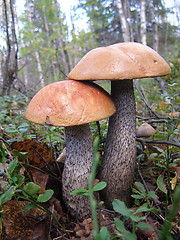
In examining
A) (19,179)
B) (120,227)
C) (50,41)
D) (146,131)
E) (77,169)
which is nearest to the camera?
(120,227)

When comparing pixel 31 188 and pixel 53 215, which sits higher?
pixel 31 188

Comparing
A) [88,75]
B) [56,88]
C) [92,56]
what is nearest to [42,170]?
[56,88]

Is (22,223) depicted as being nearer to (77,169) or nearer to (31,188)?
(31,188)

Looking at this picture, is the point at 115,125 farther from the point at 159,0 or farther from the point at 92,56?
the point at 159,0

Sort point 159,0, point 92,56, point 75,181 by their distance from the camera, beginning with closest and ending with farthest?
point 92,56 → point 75,181 → point 159,0

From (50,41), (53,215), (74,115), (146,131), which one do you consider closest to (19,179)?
(53,215)

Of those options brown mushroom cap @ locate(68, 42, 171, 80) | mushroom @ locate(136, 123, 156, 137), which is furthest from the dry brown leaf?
mushroom @ locate(136, 123, 156, 137)
